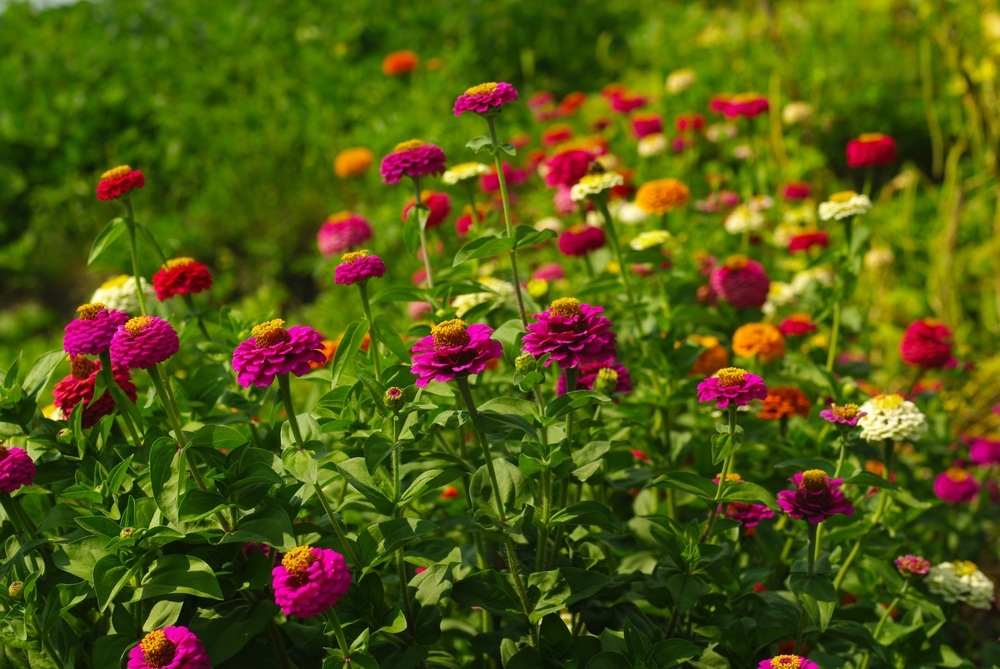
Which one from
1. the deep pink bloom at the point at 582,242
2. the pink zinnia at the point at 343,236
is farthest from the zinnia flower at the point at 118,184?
the pink zinnia at the point at 343,236

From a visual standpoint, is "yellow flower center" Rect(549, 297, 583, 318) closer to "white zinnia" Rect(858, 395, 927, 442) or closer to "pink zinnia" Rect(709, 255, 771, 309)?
"white zinnia" Rect(858, 395, 927, 442)

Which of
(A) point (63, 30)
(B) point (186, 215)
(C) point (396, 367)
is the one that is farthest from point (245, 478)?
(A) point (63, 30)

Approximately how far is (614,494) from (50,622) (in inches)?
44.9

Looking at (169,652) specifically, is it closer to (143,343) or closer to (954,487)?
(143,343)

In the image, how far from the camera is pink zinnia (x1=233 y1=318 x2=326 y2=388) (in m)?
1.33

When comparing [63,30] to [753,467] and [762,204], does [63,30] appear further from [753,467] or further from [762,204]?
[753,467]

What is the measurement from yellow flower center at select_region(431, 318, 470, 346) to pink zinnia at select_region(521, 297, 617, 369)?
0.11 meters

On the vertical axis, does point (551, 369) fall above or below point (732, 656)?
above

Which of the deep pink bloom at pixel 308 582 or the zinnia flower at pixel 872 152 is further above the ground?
the deep pink bloom at pixel 308 582

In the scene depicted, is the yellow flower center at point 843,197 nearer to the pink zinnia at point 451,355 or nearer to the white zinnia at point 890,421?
the white zinnia at point 890,421

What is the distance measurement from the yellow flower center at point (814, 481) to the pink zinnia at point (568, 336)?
380 mm

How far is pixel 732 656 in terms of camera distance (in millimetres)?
1605

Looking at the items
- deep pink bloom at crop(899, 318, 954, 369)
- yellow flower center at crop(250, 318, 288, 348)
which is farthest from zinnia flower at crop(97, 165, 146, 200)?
deep pink bloom at crop(899, 318, 954, 369)

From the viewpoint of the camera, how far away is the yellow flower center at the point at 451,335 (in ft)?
4.40
